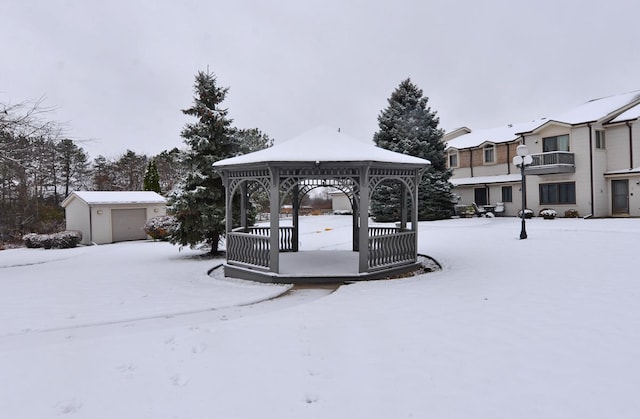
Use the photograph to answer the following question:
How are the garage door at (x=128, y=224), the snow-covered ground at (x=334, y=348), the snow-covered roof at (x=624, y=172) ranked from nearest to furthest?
1. the snow-covered ground at (x=334, y=348)
2. the snow-covered roof at (x=624, y=172)
3. the garage door at (x=128, y=224)

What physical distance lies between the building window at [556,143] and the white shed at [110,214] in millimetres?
24157

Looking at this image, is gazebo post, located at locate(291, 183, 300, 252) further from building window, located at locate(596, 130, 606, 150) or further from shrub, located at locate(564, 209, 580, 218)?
building window, located at locate(596, 130, 606, 150)

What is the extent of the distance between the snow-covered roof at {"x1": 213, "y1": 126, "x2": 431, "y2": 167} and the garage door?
17.6 meters

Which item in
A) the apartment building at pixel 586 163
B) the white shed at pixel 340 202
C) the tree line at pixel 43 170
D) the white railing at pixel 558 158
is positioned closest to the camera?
the tree line at pixel 43 170

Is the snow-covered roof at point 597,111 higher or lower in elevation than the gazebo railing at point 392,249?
higher

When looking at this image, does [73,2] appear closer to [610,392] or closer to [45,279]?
[45,279]

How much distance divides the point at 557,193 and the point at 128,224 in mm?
27313

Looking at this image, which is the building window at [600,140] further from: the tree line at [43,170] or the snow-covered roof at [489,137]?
the tree line at [43,170]

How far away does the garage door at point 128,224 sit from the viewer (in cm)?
2514

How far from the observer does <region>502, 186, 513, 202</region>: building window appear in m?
27.8

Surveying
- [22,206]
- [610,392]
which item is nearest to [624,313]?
[610,392]

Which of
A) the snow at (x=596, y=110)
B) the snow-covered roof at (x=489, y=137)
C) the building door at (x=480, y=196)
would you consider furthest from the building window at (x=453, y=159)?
the snow at (x=596, y=110)

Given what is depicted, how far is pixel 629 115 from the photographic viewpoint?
22516mm

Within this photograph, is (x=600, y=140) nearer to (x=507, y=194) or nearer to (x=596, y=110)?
(x=596, y=110)
